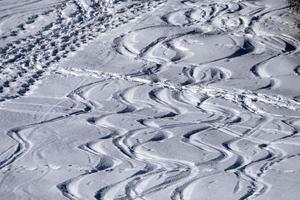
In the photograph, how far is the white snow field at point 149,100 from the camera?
19.3ft

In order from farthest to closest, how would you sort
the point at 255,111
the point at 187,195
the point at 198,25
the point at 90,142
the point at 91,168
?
the point at 198,25 → the point at 255,111 → the point at 90,142 → the point at 91,168 → the point at 187,195

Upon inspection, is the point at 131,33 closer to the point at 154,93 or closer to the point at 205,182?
the point at 154,93

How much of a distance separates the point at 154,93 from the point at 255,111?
4.20 feet

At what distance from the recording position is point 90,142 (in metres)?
6.70

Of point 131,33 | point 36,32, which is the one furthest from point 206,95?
point 36,32

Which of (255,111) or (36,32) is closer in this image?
(255,111)

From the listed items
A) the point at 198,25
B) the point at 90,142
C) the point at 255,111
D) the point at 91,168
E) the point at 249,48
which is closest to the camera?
the point at 91,168

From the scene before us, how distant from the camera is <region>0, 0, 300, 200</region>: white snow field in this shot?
588 centimetres

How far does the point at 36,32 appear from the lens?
10117 millimetres

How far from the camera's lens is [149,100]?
7.93 m

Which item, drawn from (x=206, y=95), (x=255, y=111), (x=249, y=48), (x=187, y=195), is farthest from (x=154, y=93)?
(x=187, y=195)

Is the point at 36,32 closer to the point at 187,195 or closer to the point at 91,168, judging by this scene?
the point at 91,168

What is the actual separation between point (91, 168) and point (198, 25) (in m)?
4.89

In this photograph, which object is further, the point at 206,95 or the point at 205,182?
the point at 206,95
